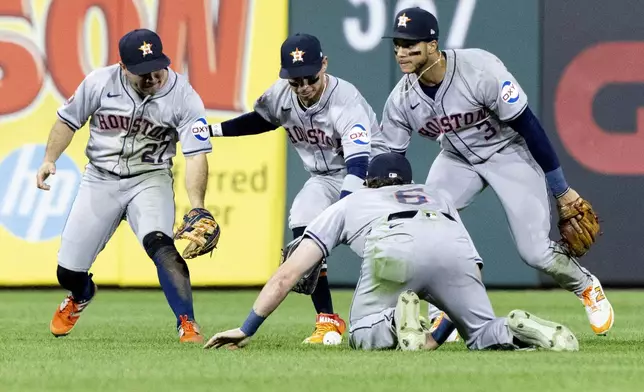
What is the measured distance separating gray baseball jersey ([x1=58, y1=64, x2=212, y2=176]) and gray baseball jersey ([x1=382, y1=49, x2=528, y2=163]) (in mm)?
1064

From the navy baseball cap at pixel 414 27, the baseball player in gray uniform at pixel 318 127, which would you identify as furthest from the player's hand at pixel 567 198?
the navy baseball cap at pixel 414 27

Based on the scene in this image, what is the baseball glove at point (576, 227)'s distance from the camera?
25.3 ft

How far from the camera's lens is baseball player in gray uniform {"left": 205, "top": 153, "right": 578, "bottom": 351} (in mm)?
6395

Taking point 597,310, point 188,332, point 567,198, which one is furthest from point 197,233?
point 597,310

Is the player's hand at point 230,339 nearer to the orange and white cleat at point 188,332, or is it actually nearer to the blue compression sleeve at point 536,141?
the orange and white cleat at point 188,332

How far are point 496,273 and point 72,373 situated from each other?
7342mm

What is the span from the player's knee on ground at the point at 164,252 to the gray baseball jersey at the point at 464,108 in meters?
1.30

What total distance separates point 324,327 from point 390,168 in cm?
131

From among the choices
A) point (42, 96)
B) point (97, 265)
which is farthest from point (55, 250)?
point (42, 96)

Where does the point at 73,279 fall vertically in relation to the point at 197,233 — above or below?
below

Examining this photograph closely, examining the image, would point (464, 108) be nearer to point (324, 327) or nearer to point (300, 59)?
point (300, 59)

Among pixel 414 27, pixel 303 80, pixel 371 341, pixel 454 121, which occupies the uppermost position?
pixel 414 27

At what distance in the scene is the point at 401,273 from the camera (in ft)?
21.3

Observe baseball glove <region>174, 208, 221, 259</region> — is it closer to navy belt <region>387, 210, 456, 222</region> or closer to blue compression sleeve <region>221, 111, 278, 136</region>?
blue compression sleeve <region>221, 111, 278, 136</region>
